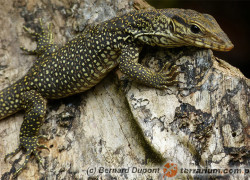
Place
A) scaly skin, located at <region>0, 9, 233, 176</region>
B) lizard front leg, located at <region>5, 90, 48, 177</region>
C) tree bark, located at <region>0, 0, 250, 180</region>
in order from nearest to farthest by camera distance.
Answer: tree bark, located at <region>0, 0, 250, 180</region> → scaly skin, located at <region>0, 9, 233, 176</region> → lizard front leg, located at <region>5, 90, 48, 177</region>

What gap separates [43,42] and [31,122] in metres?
1.88

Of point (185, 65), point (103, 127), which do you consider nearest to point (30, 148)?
point (103, 127)

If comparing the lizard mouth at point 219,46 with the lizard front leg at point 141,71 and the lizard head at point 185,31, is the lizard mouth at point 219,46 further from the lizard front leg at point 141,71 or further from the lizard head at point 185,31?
the lizard front leg at point 141,71

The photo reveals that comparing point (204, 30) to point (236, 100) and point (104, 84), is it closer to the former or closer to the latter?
point (236, 100)

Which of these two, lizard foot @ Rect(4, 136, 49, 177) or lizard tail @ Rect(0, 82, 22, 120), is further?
lizard tail @ Rect(0, 82, 22, 120)

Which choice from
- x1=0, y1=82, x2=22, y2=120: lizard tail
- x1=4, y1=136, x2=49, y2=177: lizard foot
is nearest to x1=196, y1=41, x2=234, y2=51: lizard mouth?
x1=4, y1=136, x2=49, y2=177: lizard foot

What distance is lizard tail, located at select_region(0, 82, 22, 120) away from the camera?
6.00 meters

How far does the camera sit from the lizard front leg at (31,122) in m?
5.60

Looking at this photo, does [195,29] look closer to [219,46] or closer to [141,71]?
[219,46]

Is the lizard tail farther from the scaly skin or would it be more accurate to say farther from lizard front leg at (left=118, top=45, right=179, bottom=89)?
lizard front leg at (left=118, top=45, right=179, bottom=89)

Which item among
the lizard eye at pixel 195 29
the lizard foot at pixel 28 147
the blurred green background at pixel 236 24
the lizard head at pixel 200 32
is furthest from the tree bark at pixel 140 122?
the blurred green background at pixel 236 24

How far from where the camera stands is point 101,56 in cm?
550

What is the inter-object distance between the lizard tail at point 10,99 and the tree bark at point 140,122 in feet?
0.90

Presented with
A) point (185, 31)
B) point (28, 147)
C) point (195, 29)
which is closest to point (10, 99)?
point (28, 147)
